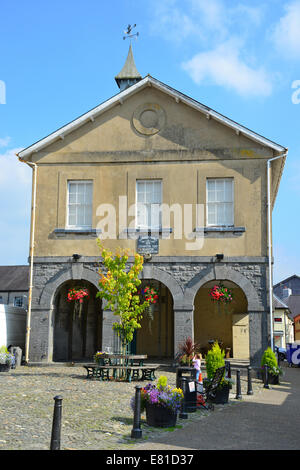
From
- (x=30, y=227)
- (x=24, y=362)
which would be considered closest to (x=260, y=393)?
(x=24, y=362)

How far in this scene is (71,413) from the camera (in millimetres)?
9531

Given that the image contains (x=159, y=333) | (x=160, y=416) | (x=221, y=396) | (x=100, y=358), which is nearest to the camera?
(x=160, y=416)

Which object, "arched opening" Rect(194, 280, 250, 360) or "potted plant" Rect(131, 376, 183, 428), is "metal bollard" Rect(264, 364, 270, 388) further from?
"arched opening" Rect(194, 280, 250, 360)

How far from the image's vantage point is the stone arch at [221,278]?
17.4m

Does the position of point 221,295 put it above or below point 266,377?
above

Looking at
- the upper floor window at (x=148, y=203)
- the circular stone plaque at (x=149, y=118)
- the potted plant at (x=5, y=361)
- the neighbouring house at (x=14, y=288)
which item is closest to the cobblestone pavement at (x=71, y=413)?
the potted plant at (x=5, y=361)

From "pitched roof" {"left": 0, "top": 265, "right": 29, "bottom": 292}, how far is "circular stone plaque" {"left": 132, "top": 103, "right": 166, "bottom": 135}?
3234 cm

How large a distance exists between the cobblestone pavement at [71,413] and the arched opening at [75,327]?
4221 millimetres

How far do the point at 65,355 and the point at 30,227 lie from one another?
519 centimetres

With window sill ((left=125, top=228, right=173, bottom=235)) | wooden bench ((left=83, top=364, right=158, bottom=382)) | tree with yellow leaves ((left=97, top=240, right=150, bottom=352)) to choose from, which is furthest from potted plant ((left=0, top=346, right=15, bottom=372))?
window sill ((left=125, top=228, right=173, bottom=235))

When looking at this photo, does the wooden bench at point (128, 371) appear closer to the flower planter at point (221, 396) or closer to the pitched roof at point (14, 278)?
the flower planter at point (221, 396)

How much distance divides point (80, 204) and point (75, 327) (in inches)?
223

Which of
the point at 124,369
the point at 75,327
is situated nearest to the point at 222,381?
the point at 124,369

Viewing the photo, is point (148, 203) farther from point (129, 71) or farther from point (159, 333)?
point (129, 71)
